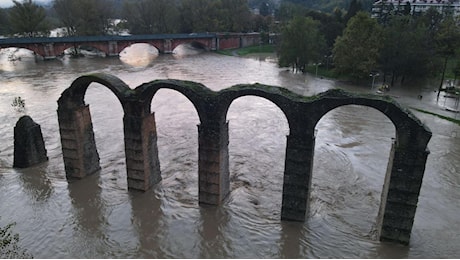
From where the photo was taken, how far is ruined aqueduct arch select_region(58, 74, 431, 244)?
11539 mm

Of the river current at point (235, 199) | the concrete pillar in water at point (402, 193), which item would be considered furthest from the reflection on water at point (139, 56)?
the concrete pillar in water at point (402, 193)

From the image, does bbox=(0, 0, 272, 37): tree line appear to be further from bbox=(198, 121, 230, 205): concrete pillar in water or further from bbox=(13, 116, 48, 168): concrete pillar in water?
bbox=(198, 121, 230, 205): concrete pillar in water

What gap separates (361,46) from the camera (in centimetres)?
3831

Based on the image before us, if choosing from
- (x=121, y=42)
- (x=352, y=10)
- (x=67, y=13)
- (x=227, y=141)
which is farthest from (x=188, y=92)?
(x=67, y=13)

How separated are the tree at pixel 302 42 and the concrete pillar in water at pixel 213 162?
34044mm

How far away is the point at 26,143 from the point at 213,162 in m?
10.9

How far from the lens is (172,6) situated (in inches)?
3110

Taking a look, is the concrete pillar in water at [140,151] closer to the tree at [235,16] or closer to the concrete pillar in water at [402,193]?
the concrete pillar in water at [402,193]

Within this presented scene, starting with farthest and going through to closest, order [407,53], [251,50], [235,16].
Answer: [235,16] < [251,50] < [407,53]

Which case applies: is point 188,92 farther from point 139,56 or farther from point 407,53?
point 139,56

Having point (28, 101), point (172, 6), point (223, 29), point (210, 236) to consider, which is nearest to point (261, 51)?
point (223, 29)

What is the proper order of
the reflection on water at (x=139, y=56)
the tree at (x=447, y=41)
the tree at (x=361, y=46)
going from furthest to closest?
the reflection on water at (x=139, y=56)
the tree at (x=447, y=41)
the tree at (x=361, y=46)

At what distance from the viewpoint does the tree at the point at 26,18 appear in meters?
60.2

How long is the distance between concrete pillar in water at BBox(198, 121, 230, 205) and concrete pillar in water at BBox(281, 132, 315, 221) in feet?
8.46
